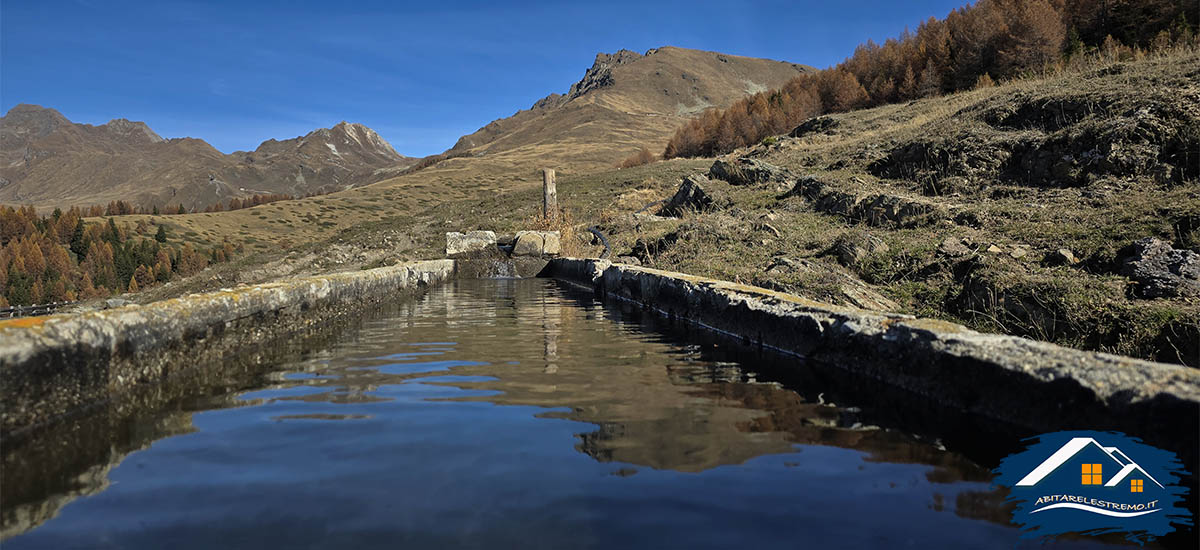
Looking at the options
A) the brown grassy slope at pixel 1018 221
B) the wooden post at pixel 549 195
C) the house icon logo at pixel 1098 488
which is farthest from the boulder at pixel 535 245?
the house icon logo at pixel 1098 488

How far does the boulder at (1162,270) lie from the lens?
5840 mm

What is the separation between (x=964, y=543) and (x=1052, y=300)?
4949mm

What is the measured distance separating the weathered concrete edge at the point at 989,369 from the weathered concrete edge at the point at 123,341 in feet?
14.1

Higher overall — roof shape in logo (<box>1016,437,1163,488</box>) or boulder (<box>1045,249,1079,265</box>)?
boulder (<box>1045,249,1079,265</box>)

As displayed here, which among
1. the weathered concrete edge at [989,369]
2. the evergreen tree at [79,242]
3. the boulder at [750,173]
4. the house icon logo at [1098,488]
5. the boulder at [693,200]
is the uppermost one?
the evergreen tree at [79,242]

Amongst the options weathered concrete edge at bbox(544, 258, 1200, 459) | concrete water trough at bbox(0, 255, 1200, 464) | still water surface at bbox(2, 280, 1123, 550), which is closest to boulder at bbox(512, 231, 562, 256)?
concrete water trough at bbox(0, 255, 1200, 464)

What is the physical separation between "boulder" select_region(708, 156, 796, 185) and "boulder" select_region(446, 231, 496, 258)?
7869mm

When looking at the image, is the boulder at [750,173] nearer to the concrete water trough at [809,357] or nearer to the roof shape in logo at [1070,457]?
the concrete water trough at [809,357]

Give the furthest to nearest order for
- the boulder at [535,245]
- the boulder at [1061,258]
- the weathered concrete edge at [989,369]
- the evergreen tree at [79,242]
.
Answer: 1. the evergreen tree at [79,242]
2. the boulder at [535,245]
3. the boulder at [1061,258]
4. the weathered concrete edge at [989,369]

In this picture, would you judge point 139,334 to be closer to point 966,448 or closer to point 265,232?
point 966,448

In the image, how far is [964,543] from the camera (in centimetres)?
202

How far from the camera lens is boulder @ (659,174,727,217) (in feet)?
59.0

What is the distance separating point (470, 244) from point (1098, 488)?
17.0 m

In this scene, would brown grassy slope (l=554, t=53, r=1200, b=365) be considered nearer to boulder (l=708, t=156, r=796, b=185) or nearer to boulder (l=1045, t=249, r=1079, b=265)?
boulder (l=1045, t=249, r=1079, b=265)
